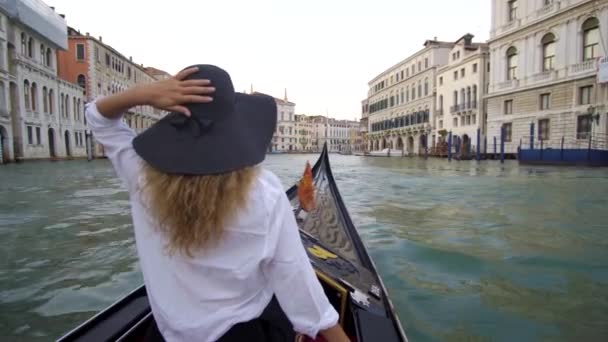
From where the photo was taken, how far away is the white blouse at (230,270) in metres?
0.76

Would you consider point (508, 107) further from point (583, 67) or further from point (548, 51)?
point (583, 67)

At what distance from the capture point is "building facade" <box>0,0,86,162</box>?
57.2 ft

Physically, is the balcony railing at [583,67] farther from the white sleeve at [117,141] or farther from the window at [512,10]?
the white sleeve at [117,141]

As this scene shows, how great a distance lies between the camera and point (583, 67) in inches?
642

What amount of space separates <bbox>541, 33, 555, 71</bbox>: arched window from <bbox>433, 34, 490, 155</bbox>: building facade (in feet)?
17.2

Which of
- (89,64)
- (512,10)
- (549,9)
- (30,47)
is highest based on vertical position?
(512,10)

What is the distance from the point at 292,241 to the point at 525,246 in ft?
12.0

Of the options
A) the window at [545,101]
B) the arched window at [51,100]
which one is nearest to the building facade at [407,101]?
the window at [545,101]

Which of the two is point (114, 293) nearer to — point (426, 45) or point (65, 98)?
point (65, 98)

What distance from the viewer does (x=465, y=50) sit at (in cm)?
2647

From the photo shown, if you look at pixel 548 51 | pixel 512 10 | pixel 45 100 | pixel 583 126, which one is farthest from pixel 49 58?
pixel 583 126

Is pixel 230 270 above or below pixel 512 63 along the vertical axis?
below

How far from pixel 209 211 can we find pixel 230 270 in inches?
5.4

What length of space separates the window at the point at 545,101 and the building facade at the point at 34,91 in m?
24.1
